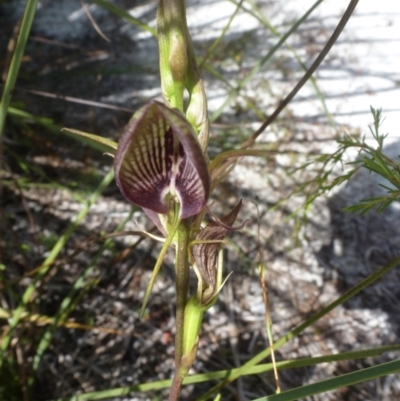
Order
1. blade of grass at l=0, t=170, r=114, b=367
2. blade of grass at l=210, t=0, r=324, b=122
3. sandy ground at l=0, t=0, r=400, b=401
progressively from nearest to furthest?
blade of grass at l=210, t=0, r=324, b=122 → blade of grass at l=0, t=170, r=114, b=367 → sandy ground at l=0, t=0, r=400, b=401

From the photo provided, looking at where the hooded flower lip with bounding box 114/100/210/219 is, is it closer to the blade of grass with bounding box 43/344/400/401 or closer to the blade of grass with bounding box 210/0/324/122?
the blade of grass with bounding box 43/344/400/401

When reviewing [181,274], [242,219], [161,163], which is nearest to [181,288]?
[181,274]

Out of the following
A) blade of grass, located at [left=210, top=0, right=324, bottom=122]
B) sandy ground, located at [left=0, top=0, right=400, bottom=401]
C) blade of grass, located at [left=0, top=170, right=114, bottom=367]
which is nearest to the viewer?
blade of grass, located at [left=210, top=0, right=324, bottom=122]

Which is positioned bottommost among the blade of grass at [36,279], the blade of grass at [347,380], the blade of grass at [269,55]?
the blade of grass at [347,380]

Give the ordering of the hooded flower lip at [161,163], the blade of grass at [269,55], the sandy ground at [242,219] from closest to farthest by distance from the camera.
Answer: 1. the hooded flower lip at [161,163]
2. the blade of grass at [269,55]
3. the sandy ground at [242,219]

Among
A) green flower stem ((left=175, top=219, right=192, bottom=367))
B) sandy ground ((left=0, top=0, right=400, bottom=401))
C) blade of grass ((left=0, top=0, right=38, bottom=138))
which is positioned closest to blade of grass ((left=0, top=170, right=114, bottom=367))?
sandy ground ((left=0, top=0, right=400, bottom=401))

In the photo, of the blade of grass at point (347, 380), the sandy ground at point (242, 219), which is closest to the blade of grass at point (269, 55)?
the sandy ground at point (242, 219)

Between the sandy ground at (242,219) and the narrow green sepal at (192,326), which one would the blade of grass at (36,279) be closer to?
the sandy ground at (242,219)

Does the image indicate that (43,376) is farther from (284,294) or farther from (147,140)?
(147,140)
